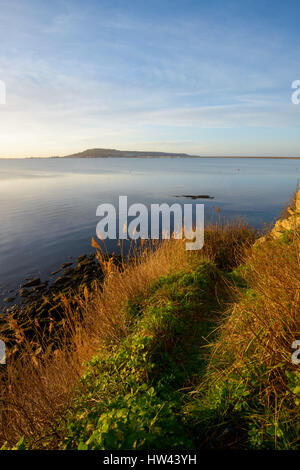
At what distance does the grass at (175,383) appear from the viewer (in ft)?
6.95

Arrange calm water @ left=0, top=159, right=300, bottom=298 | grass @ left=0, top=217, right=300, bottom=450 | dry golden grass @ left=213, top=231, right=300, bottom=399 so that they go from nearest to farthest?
1. grass @ left=0, top=217, right=300, bottom=450
2. dry golden grass @ left=213, top=231, right=300, bottom=399
3. calm water @ left=0, top=159, right=300, bottom=298

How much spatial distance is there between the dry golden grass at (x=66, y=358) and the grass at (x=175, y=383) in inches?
1.2

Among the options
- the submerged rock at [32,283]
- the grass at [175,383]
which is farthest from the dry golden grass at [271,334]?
the submerged rock at [32,283]

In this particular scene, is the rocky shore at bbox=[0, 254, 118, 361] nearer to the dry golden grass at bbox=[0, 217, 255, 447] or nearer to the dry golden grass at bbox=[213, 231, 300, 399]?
the dry golden grass at bbox=[0, 217, 255, 447]

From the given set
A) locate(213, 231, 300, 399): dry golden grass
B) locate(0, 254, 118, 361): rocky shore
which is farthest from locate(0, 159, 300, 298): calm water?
locate(213, 231, 300, 399): dry golden grass

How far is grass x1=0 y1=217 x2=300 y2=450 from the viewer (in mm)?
2117

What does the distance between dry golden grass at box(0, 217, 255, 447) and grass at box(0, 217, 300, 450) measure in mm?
29

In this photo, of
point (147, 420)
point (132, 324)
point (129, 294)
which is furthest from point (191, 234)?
point (147, 420)

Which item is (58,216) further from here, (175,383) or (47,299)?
(175,383)

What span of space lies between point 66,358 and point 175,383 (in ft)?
9.16

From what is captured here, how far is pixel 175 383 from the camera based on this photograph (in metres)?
3.45

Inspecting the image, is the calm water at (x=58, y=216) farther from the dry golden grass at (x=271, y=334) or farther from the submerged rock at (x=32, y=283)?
the dry golden grass at (x=271, y=334)

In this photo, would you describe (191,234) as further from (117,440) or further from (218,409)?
(117,440)

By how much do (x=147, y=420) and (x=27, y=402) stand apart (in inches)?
101
